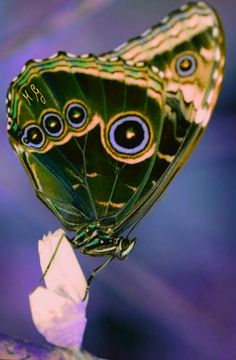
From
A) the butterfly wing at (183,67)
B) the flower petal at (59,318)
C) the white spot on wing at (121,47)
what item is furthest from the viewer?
the flower petal at (59,318)

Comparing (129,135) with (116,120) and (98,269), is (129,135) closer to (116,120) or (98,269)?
(116,120)

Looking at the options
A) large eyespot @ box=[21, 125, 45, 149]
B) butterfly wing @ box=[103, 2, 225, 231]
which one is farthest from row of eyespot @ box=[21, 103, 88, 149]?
butterfly wing @ box=[103, 2, 225, 231]

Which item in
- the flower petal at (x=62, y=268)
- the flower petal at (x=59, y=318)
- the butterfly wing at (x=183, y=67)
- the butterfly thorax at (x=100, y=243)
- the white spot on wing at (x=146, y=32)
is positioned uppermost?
the white spot on wing at (x=146, y=32)

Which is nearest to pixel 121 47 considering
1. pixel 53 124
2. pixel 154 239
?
pixel 53 124

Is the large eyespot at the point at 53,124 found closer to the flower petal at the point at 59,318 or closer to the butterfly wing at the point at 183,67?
the butterfly wing at the point at 183,67

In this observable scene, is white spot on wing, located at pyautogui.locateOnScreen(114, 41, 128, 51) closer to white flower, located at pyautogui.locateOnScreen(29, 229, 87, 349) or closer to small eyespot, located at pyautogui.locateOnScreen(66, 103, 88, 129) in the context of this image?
small eyespot, located at pyautogui.locateOnScreen(66, 103, 88, 129)

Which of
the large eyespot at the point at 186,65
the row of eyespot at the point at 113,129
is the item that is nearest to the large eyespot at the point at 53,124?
the row of eyespot at the point at 113,129
